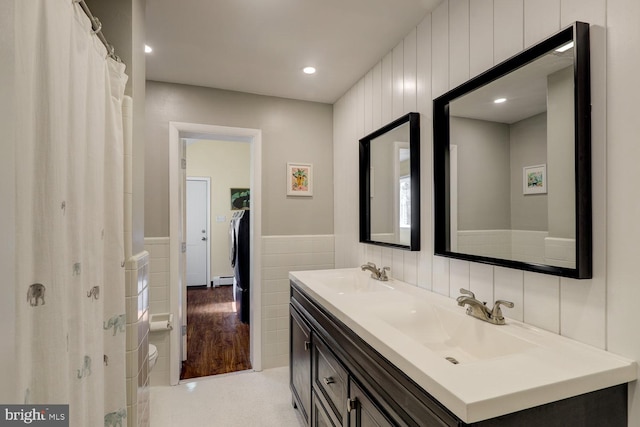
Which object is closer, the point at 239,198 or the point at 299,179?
the point at 299,179

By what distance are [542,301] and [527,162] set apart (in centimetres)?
53

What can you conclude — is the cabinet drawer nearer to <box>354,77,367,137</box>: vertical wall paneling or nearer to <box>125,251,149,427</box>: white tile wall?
<box>125,251,149,427</box>: white tile wall

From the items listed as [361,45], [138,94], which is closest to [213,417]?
[138,94]

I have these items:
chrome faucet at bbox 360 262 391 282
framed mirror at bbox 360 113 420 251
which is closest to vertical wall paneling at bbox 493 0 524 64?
framed mirror at bbox 360 113 420 251

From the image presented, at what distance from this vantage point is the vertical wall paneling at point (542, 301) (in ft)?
3.65

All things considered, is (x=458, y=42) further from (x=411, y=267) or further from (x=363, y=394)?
(x=363, y=394)

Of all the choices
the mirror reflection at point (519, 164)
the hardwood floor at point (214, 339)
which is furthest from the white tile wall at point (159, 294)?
the mirror reflection at point (519, 164)

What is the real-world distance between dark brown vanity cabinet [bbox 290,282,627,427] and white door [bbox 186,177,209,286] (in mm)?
4327

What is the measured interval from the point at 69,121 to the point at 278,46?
5.21 ft

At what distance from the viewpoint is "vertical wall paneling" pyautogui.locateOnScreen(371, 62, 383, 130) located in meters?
2.29

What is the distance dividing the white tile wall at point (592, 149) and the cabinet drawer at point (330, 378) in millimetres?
682

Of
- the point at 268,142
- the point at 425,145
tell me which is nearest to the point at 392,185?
the point at 425,145

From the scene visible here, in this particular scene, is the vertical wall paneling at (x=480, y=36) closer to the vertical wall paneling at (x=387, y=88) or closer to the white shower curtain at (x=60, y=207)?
the vertical wall paneling at (x=387, y=88)

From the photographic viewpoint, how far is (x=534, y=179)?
121 centimetres
